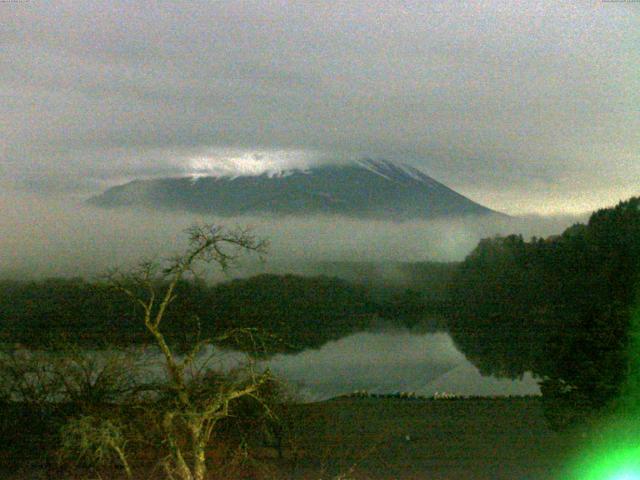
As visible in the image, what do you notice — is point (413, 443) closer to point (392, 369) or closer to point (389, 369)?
point (389, 369)

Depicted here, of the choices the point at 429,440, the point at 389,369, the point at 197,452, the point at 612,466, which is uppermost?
the point at 197,452

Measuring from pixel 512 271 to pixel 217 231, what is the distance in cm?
1864

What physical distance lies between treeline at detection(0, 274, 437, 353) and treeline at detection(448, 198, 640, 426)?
161 inches

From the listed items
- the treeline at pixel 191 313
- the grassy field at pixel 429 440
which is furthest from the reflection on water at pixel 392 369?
the grassy field at pixel 429 440

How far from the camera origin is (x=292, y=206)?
26.4 metres

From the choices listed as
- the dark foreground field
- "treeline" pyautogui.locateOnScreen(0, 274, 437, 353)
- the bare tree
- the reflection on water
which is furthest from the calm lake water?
the bare tree

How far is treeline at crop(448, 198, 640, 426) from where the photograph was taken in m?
8.27

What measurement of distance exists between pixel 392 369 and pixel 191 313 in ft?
34.9

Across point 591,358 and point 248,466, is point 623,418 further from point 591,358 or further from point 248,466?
point 248,466

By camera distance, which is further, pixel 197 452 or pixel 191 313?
pixel 191 313

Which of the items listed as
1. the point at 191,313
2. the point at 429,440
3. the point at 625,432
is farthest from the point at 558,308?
the point at 191,313

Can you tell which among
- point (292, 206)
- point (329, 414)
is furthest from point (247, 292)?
point (292, 206)

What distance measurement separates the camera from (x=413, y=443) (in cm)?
1106

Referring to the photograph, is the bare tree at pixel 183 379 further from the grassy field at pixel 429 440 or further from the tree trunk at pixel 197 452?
the grassy field at pixel 429 440
